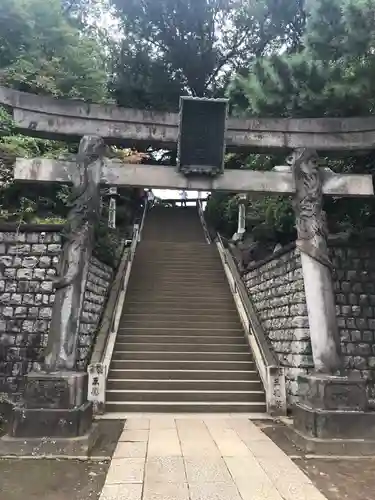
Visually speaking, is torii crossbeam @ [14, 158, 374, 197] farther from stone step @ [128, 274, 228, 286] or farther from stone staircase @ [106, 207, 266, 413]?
stone step @ [128, 274, 228, 286]

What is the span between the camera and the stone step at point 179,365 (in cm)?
830

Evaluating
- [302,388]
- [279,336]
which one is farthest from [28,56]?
[302,388]

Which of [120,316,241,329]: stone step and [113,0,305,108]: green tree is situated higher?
[113,0,305,108]: green tree

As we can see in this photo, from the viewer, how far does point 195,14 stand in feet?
71.5

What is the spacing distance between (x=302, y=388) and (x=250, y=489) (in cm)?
223

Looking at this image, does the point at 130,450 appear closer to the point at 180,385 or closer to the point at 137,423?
the point at 137,423

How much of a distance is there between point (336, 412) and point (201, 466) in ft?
6.31

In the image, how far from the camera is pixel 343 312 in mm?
7484

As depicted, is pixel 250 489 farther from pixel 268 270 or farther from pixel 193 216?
pixel 193 216

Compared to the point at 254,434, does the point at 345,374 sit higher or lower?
higher

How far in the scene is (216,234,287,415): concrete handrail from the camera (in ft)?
24.2

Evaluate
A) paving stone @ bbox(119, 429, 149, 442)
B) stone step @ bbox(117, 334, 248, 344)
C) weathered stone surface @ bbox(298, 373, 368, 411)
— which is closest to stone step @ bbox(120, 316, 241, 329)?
stone step @ bbox(117, 334, 248, 344)

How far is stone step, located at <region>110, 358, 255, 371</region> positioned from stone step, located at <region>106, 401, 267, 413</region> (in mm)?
966

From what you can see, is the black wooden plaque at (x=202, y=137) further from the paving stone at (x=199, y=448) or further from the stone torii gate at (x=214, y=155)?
the paving stone at (x=199, y=448)
